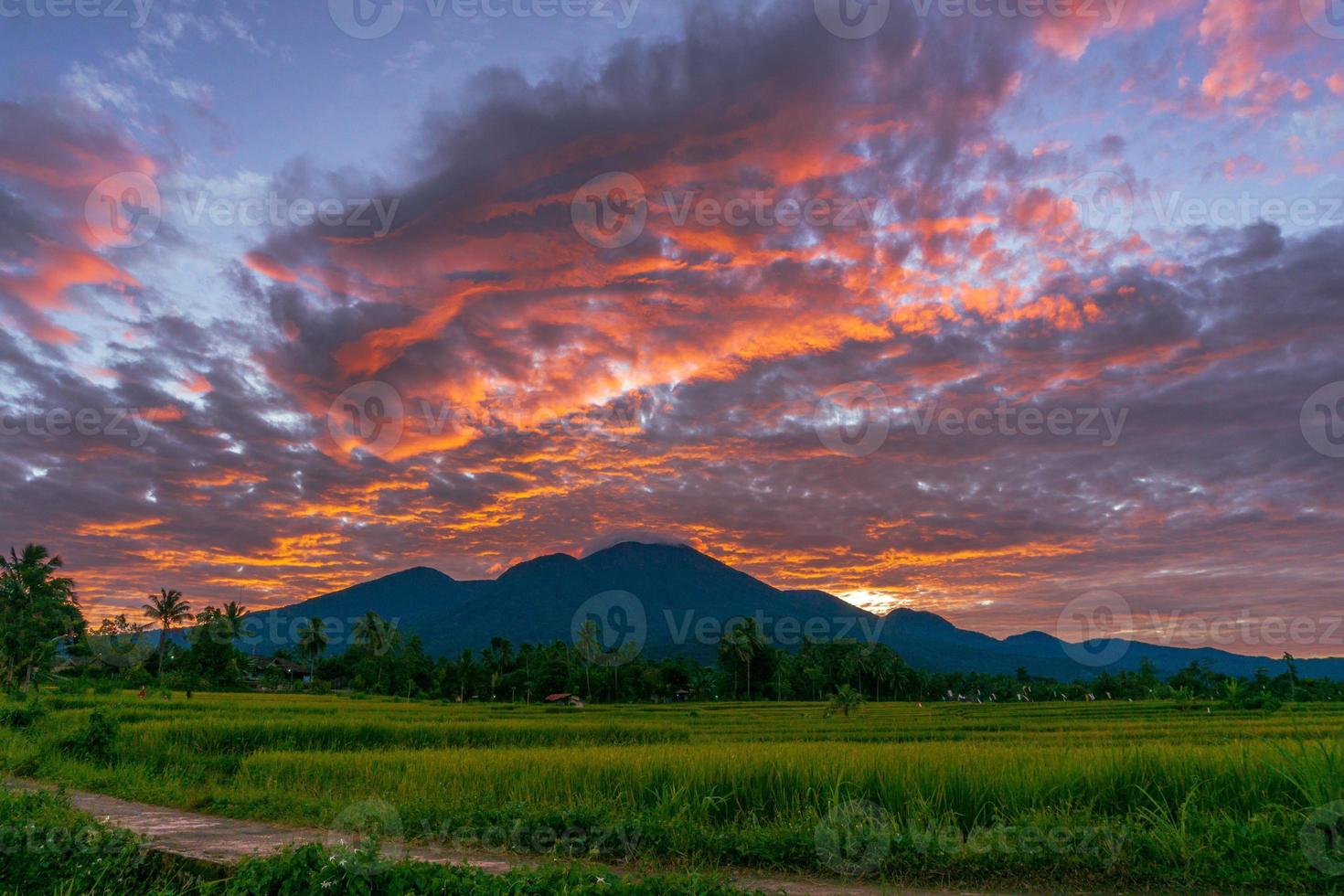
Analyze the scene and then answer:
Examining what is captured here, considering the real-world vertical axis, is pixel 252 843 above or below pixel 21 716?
above

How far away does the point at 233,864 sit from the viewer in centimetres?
641

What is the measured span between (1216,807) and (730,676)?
7241 centimetres

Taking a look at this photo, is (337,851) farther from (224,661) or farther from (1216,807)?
(224,661)

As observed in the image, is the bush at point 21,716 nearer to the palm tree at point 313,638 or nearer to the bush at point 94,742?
the bush at point 94,742

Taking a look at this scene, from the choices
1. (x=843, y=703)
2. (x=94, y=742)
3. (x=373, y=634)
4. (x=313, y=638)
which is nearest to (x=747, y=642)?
(x=843, y=703)
